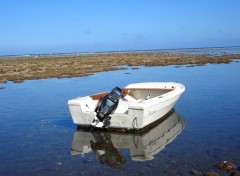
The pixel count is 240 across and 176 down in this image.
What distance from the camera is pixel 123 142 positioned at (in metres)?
11.1

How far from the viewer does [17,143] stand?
37.6ft

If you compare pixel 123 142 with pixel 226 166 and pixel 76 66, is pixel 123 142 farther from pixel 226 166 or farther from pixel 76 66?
pixel 76 66

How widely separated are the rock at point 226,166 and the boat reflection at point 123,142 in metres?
1.91

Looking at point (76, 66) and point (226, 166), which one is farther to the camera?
point (76, 66)

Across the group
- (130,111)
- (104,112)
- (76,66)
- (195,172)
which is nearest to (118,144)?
(130,111)

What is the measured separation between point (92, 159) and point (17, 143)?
3.20 meters

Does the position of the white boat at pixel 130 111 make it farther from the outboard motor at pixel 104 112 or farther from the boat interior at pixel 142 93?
the boat interior at pixel 142 93

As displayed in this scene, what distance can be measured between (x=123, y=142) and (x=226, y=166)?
12.2 ft

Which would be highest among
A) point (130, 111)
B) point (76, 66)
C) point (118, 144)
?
point (130, 111)

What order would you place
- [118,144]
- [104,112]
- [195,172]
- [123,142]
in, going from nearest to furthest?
[195,172]
[118,144]
[123,142]
[104,112]

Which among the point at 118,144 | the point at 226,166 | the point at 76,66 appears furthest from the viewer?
the point at 76,66

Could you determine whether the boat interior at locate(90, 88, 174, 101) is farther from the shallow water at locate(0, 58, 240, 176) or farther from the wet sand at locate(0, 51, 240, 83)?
the wet sand at locate(0, 51, 240, 83)

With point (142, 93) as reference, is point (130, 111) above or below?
above

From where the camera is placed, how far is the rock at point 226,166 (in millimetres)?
8148
